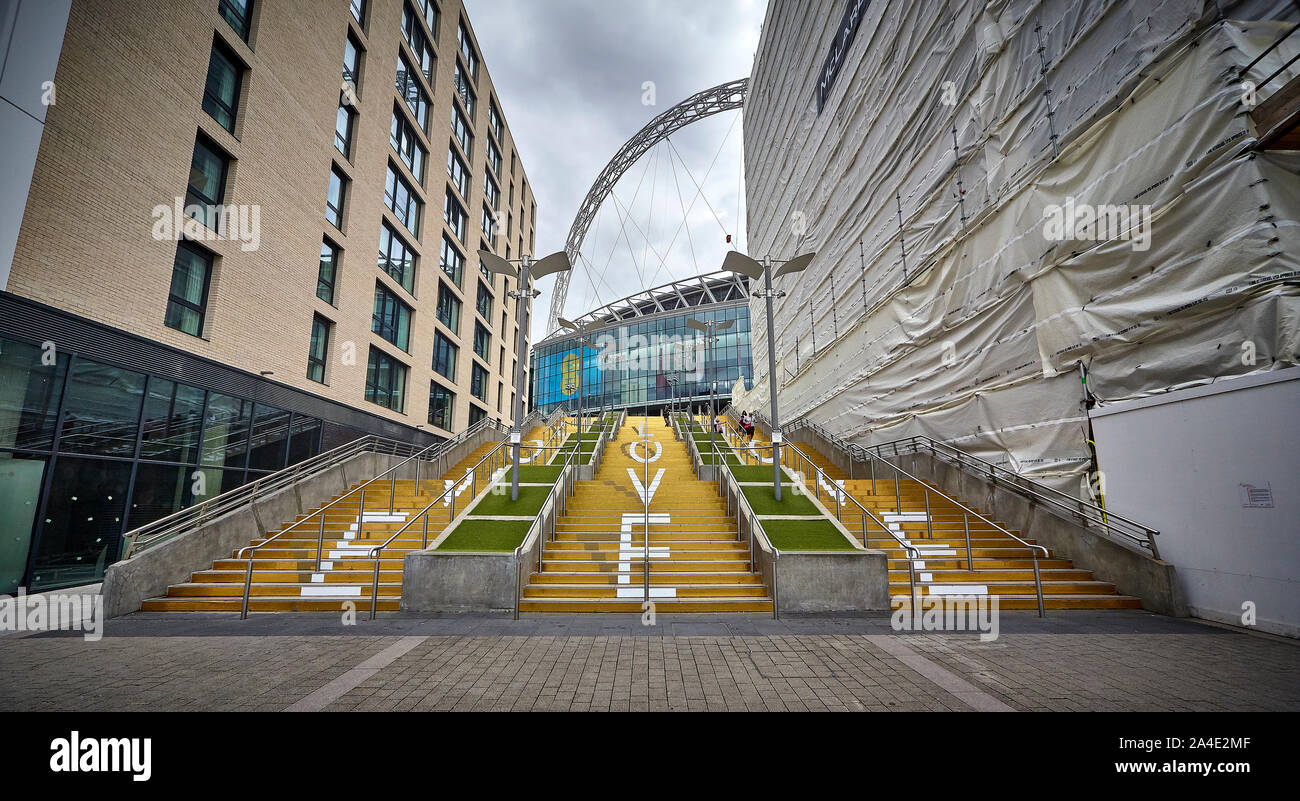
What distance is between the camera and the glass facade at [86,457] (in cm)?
875

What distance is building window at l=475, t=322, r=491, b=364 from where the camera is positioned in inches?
1275

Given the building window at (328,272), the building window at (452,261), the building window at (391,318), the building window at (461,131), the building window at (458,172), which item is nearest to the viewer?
the building window at (328,272)

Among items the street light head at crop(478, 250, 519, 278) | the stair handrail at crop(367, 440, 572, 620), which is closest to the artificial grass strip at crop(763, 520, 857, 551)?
the stair handrail at crop(367, 440, 572, 620)

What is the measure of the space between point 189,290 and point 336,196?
7.68m

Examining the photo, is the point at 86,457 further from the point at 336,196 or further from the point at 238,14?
the point at 238,14

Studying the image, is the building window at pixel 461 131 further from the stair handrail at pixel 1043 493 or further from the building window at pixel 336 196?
the stair handrail at pixel 1043 493

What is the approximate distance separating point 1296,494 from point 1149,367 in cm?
241

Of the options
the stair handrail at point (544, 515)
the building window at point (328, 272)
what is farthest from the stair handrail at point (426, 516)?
the building window at point (328, 272)

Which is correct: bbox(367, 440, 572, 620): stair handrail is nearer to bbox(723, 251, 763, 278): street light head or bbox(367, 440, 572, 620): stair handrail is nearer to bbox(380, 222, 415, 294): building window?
bbox(723, 251, 763, 278): street light head

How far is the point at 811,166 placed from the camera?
78.1ft

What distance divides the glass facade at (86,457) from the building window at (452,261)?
53.8ft

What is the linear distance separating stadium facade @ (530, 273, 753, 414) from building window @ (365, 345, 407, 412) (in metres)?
34.2
